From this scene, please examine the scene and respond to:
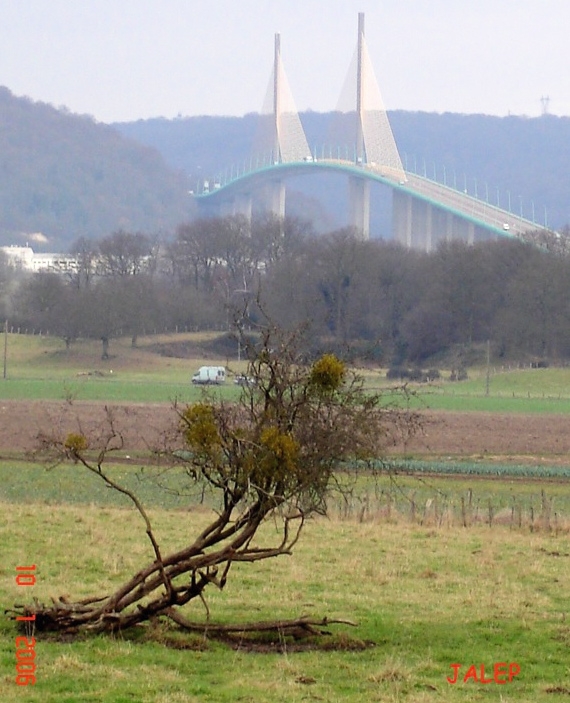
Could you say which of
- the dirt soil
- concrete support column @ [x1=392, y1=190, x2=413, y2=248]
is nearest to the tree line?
concrete support column @ [x1=392, y1=190, x2=413, y2=248]

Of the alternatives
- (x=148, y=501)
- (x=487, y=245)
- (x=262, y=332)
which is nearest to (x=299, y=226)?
(x=487, y=245)

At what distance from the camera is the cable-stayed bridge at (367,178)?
334 ft

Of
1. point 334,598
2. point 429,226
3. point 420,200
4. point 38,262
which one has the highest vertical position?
point 420,200

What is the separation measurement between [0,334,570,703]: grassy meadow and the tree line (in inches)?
1842

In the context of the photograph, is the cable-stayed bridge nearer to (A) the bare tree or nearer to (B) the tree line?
(B) the tree line

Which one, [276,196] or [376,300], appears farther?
[276,196]

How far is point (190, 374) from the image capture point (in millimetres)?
67562

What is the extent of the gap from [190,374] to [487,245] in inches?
872

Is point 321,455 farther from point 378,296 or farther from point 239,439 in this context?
point 378,296

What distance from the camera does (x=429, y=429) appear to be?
4062cm
